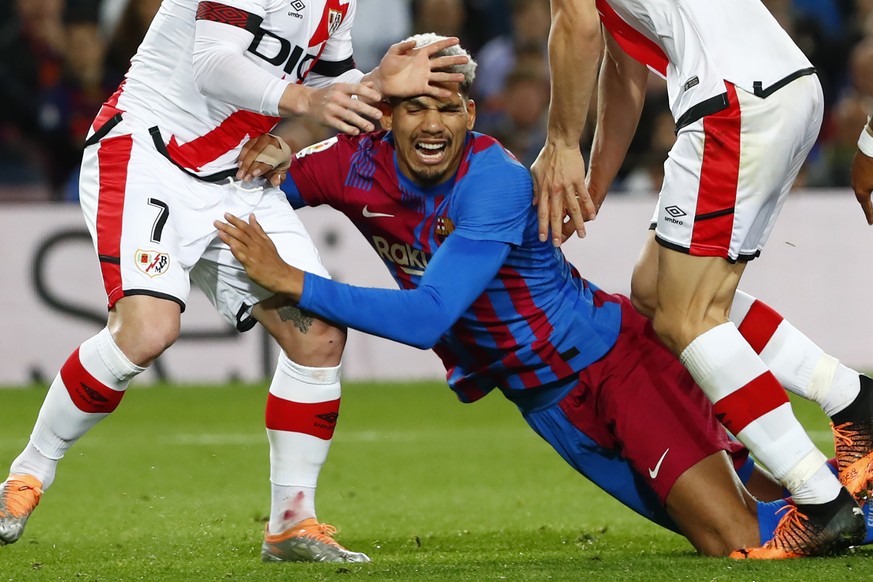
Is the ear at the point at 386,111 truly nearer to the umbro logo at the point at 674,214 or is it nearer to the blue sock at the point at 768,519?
the umbro logo at the point at 674,214

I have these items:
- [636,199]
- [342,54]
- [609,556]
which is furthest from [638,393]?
[636,199]

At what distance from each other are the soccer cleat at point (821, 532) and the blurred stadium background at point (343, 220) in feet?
18.3

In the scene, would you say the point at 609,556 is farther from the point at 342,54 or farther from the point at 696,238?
the point at 342,54

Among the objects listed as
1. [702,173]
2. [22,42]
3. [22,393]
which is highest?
[702,173]

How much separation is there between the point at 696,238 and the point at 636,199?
5739 millimetres

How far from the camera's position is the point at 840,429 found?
4270mm

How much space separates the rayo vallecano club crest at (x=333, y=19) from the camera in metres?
4.54

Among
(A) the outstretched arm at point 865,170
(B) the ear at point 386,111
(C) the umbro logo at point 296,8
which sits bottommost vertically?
(B) the ear at point 386,111

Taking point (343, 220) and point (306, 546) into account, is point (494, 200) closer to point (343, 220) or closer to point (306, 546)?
point (306, 546)

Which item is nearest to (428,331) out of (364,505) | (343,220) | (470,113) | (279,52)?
(470,113)

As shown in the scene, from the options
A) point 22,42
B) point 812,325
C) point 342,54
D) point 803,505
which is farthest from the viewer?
point 22,42

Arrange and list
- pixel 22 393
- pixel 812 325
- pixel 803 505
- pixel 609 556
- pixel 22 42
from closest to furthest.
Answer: pixel 803 505, pixel 609 556, pixel 22 393, pixel 812 325, pixel 22 42

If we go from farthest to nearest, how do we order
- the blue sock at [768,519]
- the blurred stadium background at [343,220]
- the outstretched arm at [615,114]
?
the blurred stadium background at [343,220] → the outstretched arm at [615,114] → the blue sock at [768,519]

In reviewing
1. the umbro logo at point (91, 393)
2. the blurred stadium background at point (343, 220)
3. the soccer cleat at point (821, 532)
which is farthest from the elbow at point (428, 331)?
the blurred stadium background at point (343, 220)
